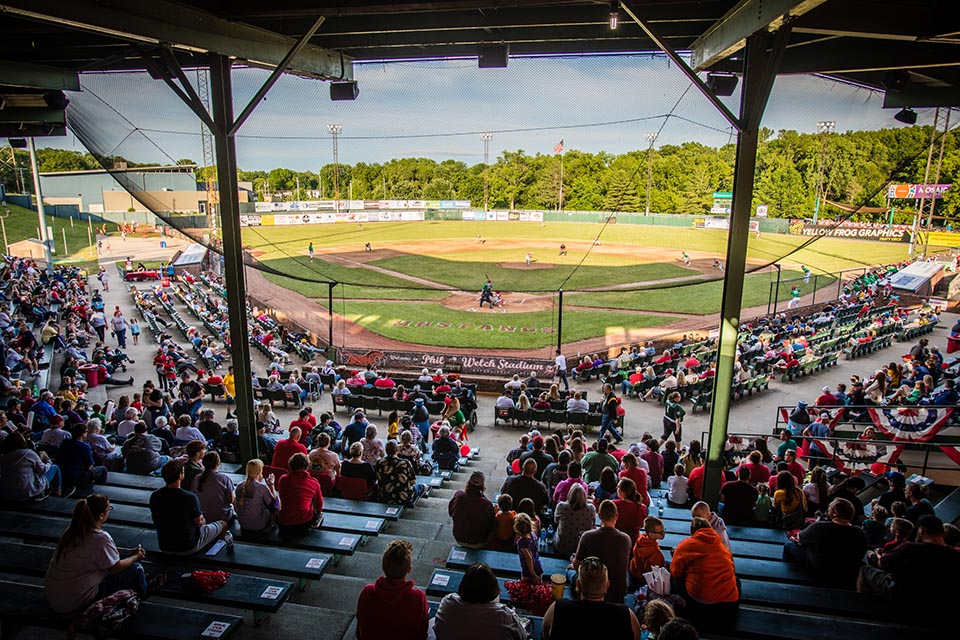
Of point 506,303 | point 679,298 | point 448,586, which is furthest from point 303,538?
point 679,298

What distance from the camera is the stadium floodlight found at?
725 cm

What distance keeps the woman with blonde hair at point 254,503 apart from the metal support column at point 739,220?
423 centimetres

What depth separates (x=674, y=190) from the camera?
46.0 feet

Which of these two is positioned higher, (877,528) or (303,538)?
(303,538)

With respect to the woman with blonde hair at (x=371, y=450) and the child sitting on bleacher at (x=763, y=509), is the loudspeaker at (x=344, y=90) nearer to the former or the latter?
the woman with blonde hair at (x=371, y=450)

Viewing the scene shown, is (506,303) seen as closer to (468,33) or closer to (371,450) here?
(371,450)

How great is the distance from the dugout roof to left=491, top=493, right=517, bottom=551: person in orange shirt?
14.4ft

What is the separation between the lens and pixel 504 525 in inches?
200

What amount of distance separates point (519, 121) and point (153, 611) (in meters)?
8.20

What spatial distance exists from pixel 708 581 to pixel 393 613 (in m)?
2.14

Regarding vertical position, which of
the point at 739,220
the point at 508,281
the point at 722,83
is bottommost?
the point at 508,281

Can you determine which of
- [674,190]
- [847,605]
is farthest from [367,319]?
[847,605]

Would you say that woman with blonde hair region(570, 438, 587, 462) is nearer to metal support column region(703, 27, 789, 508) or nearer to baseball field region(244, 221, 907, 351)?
metal support column region(703, 27, 789, 508)

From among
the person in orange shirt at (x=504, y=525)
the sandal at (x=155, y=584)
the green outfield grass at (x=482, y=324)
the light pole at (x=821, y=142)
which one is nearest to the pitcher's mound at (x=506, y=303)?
the green outfield grass at (x=482, y=324)
